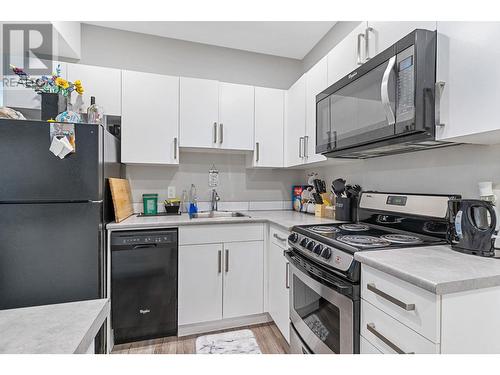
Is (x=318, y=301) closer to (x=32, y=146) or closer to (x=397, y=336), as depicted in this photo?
(x=397, y=336)

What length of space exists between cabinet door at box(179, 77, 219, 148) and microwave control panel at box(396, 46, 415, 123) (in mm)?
1532

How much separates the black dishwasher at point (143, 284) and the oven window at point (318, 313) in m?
0.95

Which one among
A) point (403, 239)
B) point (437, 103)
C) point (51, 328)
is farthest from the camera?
point (403, 239)

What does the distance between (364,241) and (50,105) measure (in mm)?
2073

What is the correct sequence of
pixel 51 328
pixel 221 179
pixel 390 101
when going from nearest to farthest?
pixel 51 328
pixel 390 101
pixel 221 179

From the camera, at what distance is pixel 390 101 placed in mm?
1196

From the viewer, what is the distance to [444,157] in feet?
4.47

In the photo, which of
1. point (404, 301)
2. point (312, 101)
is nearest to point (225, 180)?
point (312, 101)

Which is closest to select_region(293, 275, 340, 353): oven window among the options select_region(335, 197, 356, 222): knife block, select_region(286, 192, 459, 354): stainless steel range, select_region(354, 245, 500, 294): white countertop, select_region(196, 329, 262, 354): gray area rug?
select_region(286, 192, 459, 354): stainless steel range

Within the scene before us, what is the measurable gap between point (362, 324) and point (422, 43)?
124 centimetres

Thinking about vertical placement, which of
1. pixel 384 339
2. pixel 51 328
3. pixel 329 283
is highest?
pixel 51 328

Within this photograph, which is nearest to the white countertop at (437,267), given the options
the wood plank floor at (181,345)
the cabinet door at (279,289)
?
the cabinet door at (279,289)

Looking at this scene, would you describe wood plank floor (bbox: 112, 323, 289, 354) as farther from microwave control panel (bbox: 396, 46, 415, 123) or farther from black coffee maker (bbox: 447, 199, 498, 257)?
microwave control panel (bbox: 396, 46, 415, 123)

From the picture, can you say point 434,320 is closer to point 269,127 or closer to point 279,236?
point 279,236
